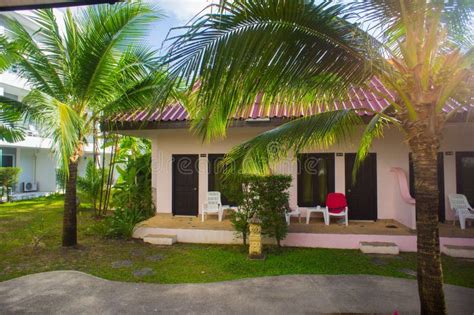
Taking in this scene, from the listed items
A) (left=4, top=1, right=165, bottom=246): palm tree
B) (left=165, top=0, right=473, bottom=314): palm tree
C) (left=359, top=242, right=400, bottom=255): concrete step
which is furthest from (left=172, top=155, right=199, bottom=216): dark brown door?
(left=165, top=0, right=473, bottom=314): palm tree

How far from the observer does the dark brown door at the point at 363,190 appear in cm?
1031

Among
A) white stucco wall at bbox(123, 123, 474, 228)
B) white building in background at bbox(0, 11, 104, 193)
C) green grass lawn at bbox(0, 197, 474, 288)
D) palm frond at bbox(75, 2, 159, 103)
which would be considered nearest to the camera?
green grass lawn at bbox(0, 197, 474, 288)

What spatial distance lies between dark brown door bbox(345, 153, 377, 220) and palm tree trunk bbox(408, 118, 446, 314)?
718 cm

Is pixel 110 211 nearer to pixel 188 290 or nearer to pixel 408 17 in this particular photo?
pixel 188 290

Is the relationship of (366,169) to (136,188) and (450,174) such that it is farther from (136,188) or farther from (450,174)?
(136,188)

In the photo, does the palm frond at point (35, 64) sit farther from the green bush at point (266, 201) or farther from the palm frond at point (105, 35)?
the green bush at point (266, 201)

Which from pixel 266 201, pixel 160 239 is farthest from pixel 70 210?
pixel 266 201

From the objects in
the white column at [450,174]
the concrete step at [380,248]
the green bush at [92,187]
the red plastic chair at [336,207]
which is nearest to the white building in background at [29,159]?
the green bush at [92,187]

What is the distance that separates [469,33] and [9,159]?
24.9 meters

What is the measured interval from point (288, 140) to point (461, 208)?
7.87 meters

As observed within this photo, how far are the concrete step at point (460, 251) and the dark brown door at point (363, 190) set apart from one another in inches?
116

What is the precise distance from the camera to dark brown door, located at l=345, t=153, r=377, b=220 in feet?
33.8

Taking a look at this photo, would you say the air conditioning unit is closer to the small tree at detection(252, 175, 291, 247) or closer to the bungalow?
the bungalow

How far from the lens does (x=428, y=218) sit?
10.8 feet
